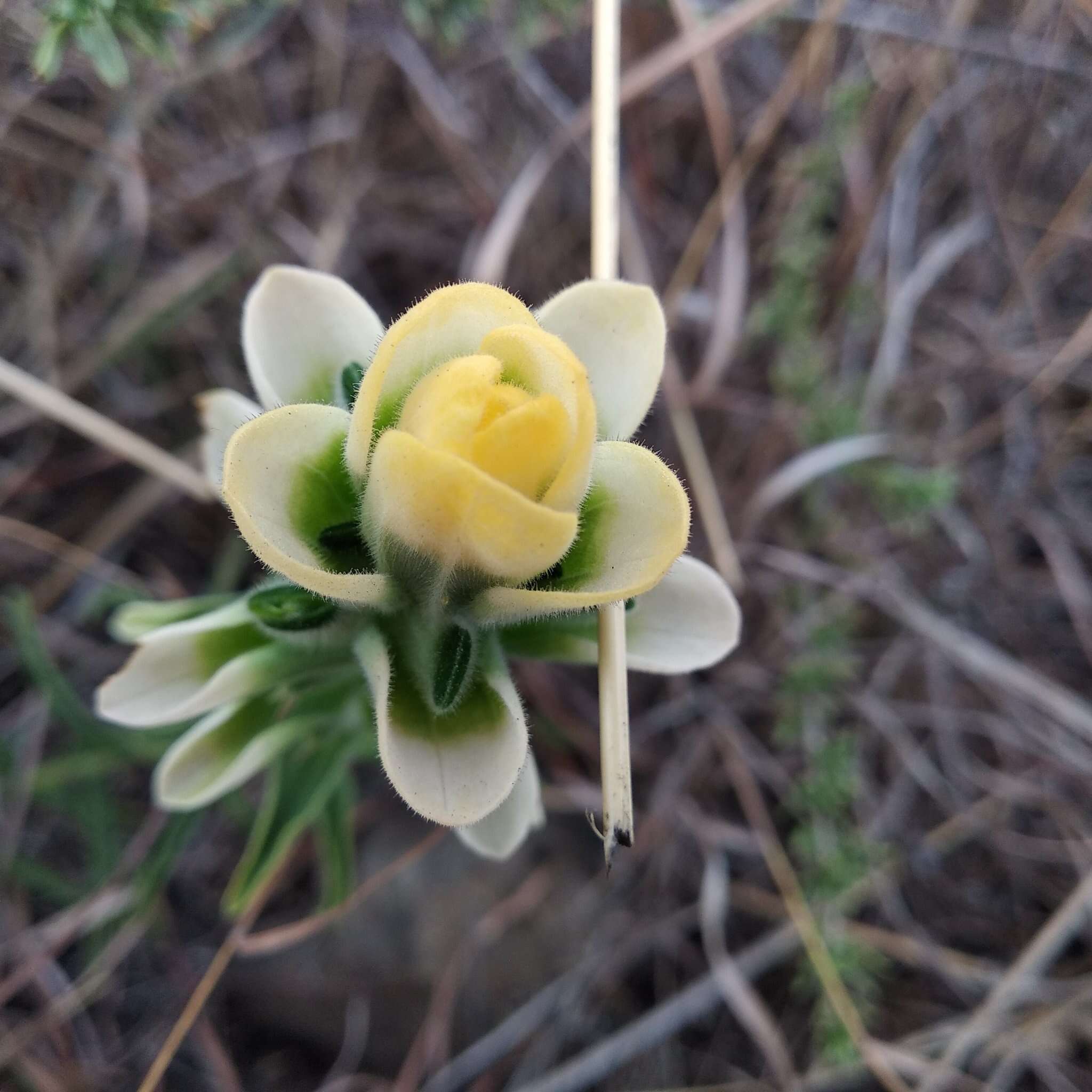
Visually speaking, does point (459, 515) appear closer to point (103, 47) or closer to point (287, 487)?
point (287, 487)

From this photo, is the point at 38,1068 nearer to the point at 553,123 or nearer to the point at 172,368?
the point at 172,368

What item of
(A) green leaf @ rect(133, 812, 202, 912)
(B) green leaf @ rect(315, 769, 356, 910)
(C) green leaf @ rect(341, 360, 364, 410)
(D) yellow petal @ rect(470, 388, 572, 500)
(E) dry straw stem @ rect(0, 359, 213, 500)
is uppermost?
(D) yellow petal @ rect(470, 388, 572, 500)

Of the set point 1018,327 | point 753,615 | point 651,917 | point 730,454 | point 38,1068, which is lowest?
point 38,1068

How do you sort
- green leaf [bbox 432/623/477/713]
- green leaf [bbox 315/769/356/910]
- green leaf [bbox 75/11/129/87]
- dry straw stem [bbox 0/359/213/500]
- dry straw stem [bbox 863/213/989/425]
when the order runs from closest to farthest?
green leaf [bbox 432/623/477/713], green leaf [bbox 75/11/129/87], green leaf [bbox 315/769/356/910], dry straw stem [bbox 0/359/213/500], dry straw stem [bbox 863/213/989/425]

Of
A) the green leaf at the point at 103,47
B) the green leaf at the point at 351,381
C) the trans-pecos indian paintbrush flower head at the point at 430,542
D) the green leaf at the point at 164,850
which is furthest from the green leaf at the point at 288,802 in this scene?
the green leaf at the point at 103,47

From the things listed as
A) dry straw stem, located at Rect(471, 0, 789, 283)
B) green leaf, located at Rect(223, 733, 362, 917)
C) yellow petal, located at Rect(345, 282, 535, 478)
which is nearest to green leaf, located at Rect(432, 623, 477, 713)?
yellow petal, located at Rect(345, 282, 535, 478)

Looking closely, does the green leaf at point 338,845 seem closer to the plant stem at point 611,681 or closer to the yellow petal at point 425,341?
the plant stem at point 611,681

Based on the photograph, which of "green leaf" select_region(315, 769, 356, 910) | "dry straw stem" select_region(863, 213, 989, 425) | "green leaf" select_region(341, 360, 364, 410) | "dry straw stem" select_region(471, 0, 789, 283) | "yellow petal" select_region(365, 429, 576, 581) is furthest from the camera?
"dry straw stem" select_region(863, 213, 989, 425)

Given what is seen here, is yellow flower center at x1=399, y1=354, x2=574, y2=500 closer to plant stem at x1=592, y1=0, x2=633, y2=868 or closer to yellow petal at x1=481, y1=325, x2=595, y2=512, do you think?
yellow petal at x1=481, y1=325, x2=595, y2=512

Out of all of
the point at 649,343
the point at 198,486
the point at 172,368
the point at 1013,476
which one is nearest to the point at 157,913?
Result: the point at 198,486
